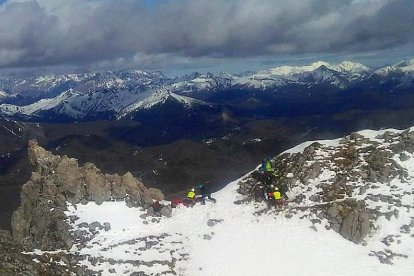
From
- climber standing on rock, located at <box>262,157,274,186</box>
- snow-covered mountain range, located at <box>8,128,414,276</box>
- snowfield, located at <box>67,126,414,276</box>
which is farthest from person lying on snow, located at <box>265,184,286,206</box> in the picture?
climber standing on rock, located at <box>262,157,274,186</box>

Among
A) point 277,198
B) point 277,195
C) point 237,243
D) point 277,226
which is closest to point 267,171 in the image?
point 277,195

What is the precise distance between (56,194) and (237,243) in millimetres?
20515

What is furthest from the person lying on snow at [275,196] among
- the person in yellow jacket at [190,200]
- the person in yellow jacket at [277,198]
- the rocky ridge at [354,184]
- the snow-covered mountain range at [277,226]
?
the person in yellow jacket at [190,200]

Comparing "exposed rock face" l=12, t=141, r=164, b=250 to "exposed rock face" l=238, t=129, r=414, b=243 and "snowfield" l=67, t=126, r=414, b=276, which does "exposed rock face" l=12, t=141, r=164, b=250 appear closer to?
"snowfield" l=67, t=126, r=414, b=276

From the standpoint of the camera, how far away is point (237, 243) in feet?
153

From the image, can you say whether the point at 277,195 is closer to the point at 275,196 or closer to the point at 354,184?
the point at 275,196

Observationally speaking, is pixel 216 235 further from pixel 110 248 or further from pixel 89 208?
pixel 89 208

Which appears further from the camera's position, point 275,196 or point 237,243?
point 275,196

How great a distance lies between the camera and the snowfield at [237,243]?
42562mm

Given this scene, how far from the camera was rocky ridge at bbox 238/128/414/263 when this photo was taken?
4691cm

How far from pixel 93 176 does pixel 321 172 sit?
2587 centimetres

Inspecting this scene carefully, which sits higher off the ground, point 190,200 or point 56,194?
point 56,194

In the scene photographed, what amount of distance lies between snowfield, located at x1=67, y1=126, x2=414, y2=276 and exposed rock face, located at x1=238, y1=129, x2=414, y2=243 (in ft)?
1.86

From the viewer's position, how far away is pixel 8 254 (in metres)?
40.3
